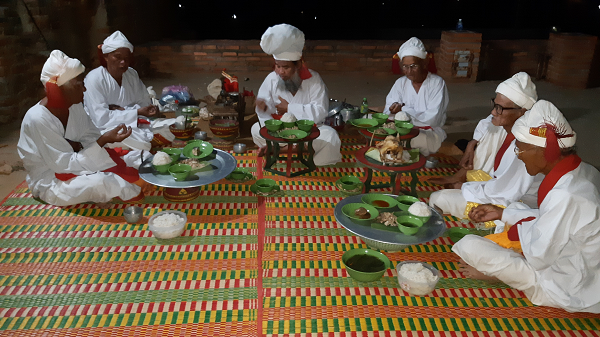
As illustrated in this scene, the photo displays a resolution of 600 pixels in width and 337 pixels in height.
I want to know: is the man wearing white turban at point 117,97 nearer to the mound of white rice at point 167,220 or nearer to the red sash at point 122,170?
the red sash at point 122,170

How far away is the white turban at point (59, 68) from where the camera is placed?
12.2 feet

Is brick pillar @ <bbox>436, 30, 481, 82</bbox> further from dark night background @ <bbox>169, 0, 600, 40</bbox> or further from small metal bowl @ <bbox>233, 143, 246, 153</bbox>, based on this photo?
dark night background @ <bbox>169, 0, 600, 40</bbox>

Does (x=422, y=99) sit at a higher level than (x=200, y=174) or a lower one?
higher

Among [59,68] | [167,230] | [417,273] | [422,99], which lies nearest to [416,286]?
[417,273]

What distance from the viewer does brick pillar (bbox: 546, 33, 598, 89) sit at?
9320mm

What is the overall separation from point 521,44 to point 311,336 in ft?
32.6

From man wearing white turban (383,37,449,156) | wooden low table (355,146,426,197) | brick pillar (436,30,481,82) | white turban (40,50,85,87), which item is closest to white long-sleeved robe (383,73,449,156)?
man wearing white turban (383,37,449,156)

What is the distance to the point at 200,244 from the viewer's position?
3.61 m

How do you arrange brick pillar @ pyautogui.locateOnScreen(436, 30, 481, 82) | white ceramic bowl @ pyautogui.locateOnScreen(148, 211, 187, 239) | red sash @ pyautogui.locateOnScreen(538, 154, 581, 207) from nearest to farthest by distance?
1. red sash @ pyautogui.locateOnScreen(538, 154, 581, 207)
2. white ceramic bowl @ pyautogui.locateOnScreen(148, 211, 187, 239)
3. brick pillar @ pyautogui.locateOnScreen(436, 30, 481, 82)

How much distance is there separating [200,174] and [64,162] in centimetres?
Result: 120

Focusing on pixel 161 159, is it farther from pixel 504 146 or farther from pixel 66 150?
pixel 504 146

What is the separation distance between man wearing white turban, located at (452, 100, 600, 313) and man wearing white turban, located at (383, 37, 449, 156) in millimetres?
2364

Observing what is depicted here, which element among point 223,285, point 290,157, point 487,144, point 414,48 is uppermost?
point 414,48

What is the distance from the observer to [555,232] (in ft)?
8.72
